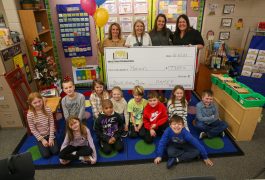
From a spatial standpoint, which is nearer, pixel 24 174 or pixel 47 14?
pixel 24 174

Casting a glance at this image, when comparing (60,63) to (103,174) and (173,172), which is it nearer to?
(103,174)

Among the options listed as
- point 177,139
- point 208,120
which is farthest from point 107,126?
point 208,120

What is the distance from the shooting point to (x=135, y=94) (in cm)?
279

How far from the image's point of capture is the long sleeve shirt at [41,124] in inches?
98.4

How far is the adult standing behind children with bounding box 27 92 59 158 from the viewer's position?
247cm

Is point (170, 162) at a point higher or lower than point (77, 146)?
lower

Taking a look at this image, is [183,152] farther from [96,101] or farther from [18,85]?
[18,85]

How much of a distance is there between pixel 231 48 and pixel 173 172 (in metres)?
3.07

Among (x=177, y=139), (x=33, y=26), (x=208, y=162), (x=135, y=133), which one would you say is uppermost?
(x=33, y=26)

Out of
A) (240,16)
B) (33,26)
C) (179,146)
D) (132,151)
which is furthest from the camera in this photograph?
(240,16)

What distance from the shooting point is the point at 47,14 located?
13.0ft

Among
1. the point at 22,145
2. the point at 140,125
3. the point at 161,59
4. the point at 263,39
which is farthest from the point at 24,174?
the point at 263,39

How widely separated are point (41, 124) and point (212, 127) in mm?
2367

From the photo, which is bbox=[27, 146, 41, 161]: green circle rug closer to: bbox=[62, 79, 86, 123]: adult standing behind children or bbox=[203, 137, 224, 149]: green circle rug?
bbox=[62, 79, 86, 123]: adult standing behind children
